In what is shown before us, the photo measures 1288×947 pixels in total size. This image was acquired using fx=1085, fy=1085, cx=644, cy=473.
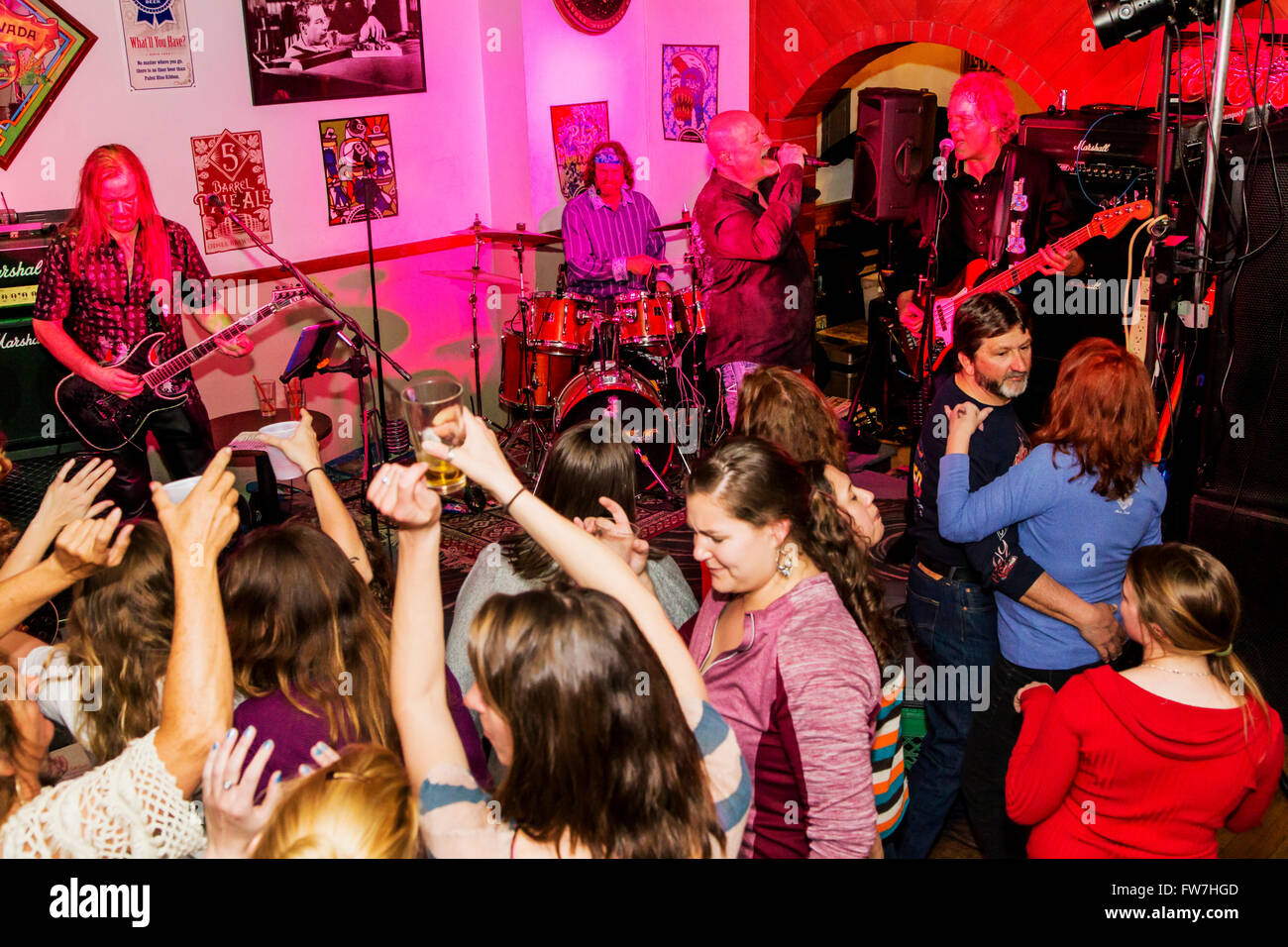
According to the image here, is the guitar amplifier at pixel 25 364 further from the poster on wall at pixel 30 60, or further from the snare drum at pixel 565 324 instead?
the snare drum at pixel 565 324

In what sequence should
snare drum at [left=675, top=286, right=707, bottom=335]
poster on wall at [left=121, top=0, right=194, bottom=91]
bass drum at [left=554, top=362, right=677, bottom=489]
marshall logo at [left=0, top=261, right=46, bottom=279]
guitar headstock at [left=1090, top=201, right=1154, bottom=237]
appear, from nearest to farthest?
guitar headstock at [left=1090, top=201, right=1154, bottom=237], marshall logo at [left=0, top=261, right=46, bottom=279], poster on wall at [left=121, top=0, right=194, bottom=91], bass drum at [left=554, top=362, right=677, bottom=489], snare drum at [left=675, top=286, right=707, bottom=335]

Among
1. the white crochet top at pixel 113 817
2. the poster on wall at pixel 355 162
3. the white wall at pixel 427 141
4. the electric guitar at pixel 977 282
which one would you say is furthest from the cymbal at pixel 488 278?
the white crochet top at pixel 113 817

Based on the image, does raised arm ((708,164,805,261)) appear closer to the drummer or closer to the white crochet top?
the drummer

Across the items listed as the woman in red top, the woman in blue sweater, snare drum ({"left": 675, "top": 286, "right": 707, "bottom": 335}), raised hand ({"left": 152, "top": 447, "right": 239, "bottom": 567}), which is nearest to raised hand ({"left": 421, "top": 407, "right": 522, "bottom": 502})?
raised hand ({"left": 152, "top": 447, "right": 239, "bottom": 567})

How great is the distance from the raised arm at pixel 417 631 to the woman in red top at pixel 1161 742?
1.07 metres

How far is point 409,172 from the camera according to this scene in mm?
6324

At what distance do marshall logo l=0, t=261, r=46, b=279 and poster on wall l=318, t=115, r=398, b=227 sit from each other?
1.72 m

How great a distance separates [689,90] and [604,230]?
1.28 m

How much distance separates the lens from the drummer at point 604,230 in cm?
579

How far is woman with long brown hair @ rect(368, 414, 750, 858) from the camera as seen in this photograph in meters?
1.36

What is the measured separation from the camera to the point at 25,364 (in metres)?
4.73
